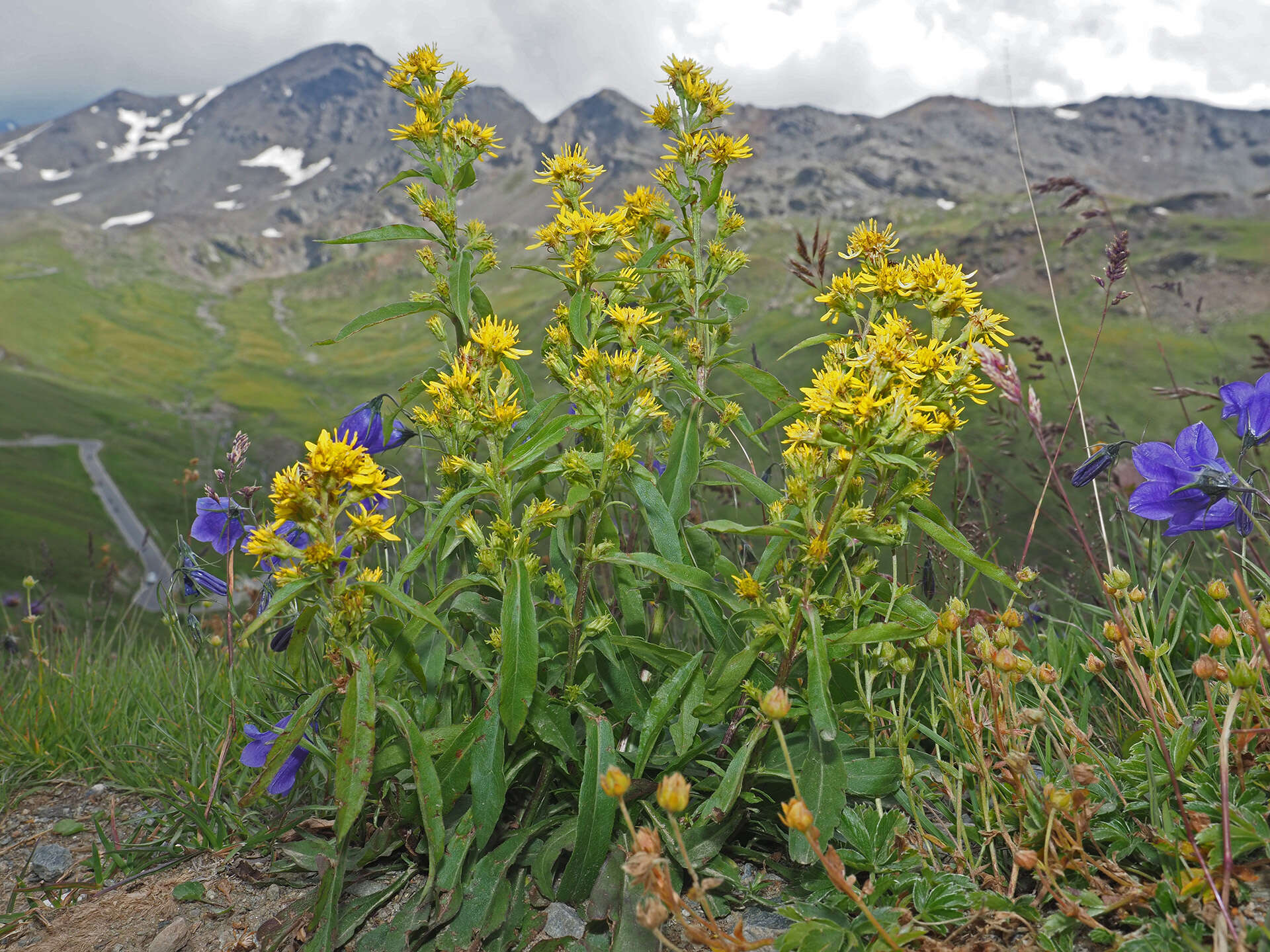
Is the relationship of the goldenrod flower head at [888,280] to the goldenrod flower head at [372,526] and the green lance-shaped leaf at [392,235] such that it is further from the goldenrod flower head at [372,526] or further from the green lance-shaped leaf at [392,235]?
the goldenrod flower head at [372,526]

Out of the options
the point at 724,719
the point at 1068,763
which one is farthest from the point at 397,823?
the point at 1068,763

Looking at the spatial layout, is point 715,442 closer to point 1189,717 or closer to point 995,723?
point 995,723

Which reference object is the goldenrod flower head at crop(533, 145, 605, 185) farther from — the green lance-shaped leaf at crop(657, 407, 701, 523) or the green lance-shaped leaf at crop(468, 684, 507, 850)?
the green lance-shaped leaf at crop(468, 684, 507, 850)

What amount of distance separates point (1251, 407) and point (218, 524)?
401 centimetres

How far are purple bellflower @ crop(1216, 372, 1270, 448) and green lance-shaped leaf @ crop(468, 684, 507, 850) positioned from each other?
101 inches

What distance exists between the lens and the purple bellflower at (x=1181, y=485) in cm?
236

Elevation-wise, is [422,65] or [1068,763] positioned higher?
[422,65]

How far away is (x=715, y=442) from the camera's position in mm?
2830

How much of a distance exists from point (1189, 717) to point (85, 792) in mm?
4614

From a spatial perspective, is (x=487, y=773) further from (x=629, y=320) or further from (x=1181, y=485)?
Answer: (x=1181, y=485)

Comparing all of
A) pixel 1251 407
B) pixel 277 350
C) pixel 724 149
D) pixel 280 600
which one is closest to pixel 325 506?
pixel 280 600

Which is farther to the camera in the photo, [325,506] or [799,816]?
[325,506]

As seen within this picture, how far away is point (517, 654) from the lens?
2045 millimetres

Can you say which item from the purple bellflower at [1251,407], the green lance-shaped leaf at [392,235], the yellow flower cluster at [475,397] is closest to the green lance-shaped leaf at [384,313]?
the green lance-shaped leaf at [392,235]
